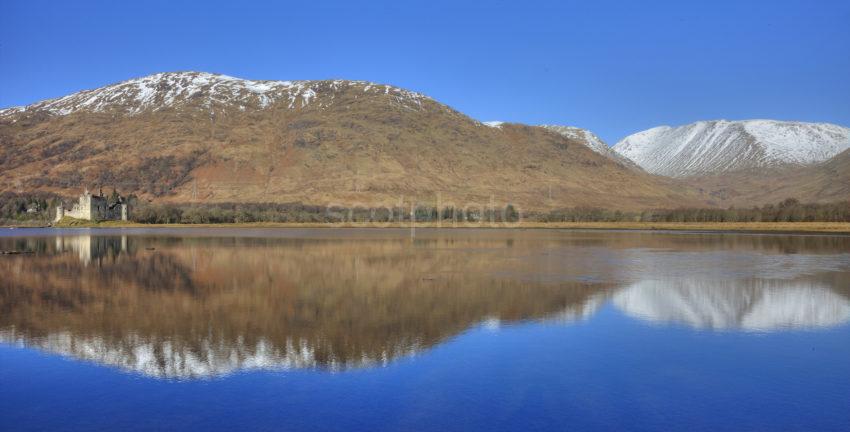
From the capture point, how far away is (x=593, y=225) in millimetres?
139125

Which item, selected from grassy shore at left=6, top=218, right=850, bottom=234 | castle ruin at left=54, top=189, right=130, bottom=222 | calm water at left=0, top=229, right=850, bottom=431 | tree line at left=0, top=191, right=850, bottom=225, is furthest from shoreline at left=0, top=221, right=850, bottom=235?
calm water at left=0, top=229, right=850, bottom=431

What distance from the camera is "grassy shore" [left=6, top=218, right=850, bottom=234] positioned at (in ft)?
367

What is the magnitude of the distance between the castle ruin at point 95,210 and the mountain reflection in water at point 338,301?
119359mm

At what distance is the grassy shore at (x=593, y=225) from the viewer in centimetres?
11188

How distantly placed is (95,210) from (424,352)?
159 meters

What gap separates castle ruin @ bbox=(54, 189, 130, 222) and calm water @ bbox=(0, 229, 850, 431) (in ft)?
438

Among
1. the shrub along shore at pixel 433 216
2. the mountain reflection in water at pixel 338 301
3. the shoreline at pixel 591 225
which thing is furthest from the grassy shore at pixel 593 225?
the mountain reflection in water at pixel 338 301

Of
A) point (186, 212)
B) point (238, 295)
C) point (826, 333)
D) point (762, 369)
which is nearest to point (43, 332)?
point (238, 295)

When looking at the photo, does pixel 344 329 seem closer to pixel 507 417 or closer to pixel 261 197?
pixel 507 417

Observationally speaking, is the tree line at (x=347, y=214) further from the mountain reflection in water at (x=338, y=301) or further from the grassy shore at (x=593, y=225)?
the mountain reflection in water at (x=338, y=301)

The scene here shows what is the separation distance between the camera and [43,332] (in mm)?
20391

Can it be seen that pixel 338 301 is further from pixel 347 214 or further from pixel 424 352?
pixel 347 214

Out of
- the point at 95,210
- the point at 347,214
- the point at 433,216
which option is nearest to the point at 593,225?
the point at 433,216

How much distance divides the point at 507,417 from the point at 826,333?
555 inches
